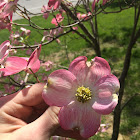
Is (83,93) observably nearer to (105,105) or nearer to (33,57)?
(105,105)

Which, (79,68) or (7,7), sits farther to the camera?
(7,7)

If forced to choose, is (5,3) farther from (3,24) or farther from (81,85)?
(81,85)

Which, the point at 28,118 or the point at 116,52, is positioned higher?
the point at 28,118

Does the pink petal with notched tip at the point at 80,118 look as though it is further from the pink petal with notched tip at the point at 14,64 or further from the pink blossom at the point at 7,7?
the pink blossom at the point at 7,7

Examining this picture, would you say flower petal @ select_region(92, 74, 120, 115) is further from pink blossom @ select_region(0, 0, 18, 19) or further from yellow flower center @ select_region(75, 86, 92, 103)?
pink blossom @ select_region(0, 0, 18, 19)

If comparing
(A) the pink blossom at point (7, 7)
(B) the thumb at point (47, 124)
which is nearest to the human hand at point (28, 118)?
(B) the thumb at point (47, 124)

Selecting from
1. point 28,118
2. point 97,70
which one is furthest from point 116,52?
point 97,70

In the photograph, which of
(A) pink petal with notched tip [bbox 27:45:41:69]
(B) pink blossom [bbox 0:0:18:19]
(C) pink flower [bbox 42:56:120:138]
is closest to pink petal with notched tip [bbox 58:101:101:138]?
(C) pink flower [bbox 42:56:120:138]
